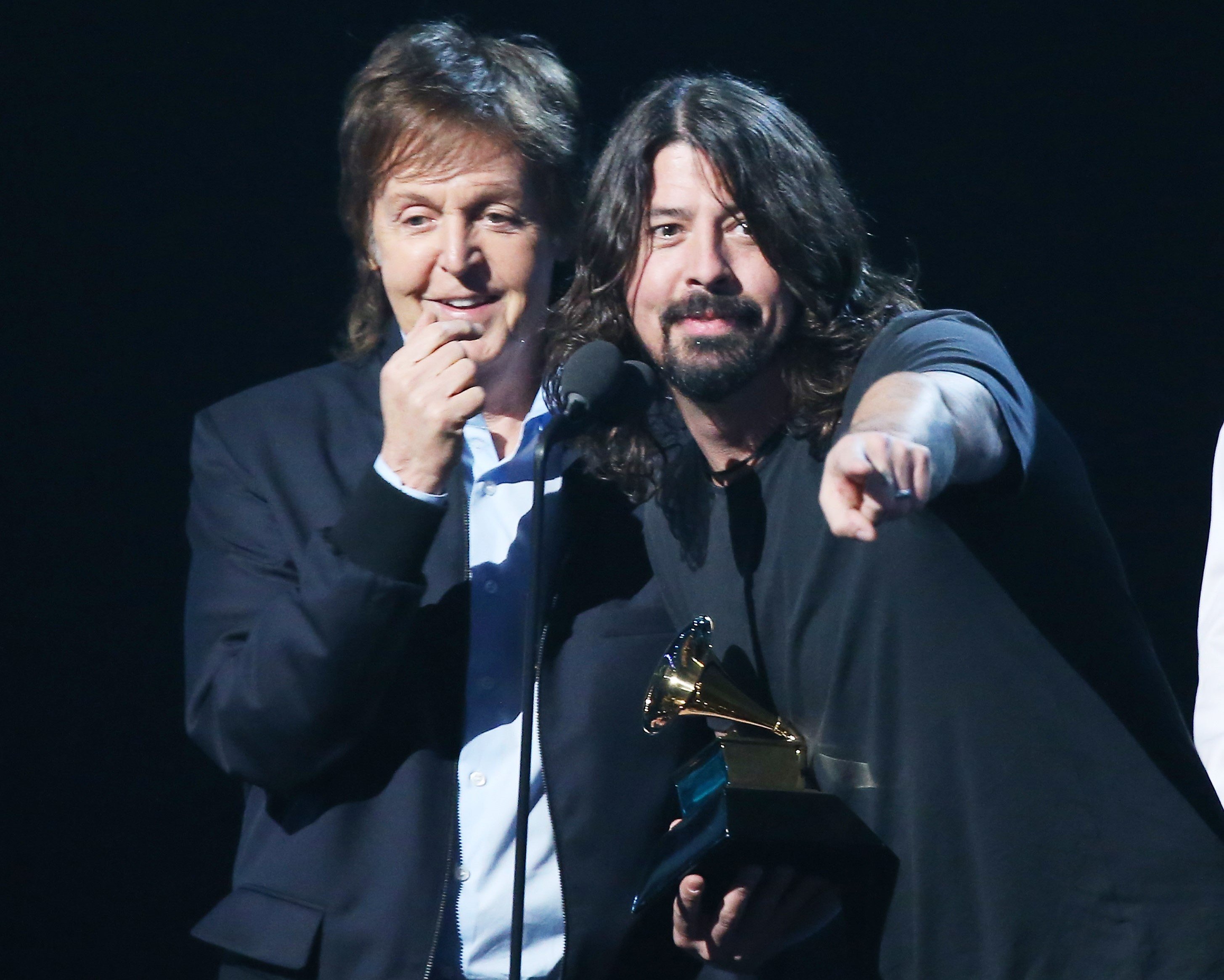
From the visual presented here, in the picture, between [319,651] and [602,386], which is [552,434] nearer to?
[602,386]

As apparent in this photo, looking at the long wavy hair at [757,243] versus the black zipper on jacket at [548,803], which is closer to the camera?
the black zipper on jacket at [548,803]

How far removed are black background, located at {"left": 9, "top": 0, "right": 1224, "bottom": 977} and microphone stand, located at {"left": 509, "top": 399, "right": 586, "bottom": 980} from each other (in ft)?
4.12

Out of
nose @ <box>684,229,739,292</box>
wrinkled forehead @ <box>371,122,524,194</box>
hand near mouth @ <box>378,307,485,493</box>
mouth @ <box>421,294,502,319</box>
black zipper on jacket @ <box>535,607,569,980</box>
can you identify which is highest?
wrinkled forehead @ <box>371,122,524,194</box>

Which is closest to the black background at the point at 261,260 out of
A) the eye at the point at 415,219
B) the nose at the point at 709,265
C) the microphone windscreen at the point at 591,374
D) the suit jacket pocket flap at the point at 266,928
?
the eye at the point at 415,219

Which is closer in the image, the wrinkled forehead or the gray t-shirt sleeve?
the gray t-shirt sleeve

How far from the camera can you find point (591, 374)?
1.94 m

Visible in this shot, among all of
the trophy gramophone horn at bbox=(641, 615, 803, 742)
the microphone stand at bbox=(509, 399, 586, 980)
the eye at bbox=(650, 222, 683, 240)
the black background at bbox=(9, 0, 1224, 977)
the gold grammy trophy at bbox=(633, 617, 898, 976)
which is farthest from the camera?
the black background at bbox=(9, 0, 1224, 977)

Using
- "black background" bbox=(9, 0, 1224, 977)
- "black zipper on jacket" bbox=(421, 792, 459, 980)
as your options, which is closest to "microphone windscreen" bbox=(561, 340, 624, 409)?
"black zipper on jacket" bbox=(421, 792, 459, 980)

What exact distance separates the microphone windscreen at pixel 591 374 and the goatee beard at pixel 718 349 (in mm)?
197

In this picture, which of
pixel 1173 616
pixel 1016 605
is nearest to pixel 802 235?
pixel 1016 605

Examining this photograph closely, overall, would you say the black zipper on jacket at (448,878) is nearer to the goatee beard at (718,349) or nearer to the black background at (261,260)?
the goatee beard at (718,349)

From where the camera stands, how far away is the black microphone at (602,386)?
1.92 m

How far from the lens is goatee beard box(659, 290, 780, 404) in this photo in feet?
7.06

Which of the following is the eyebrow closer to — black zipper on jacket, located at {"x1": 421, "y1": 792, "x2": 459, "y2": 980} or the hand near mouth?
the hand near mouth
